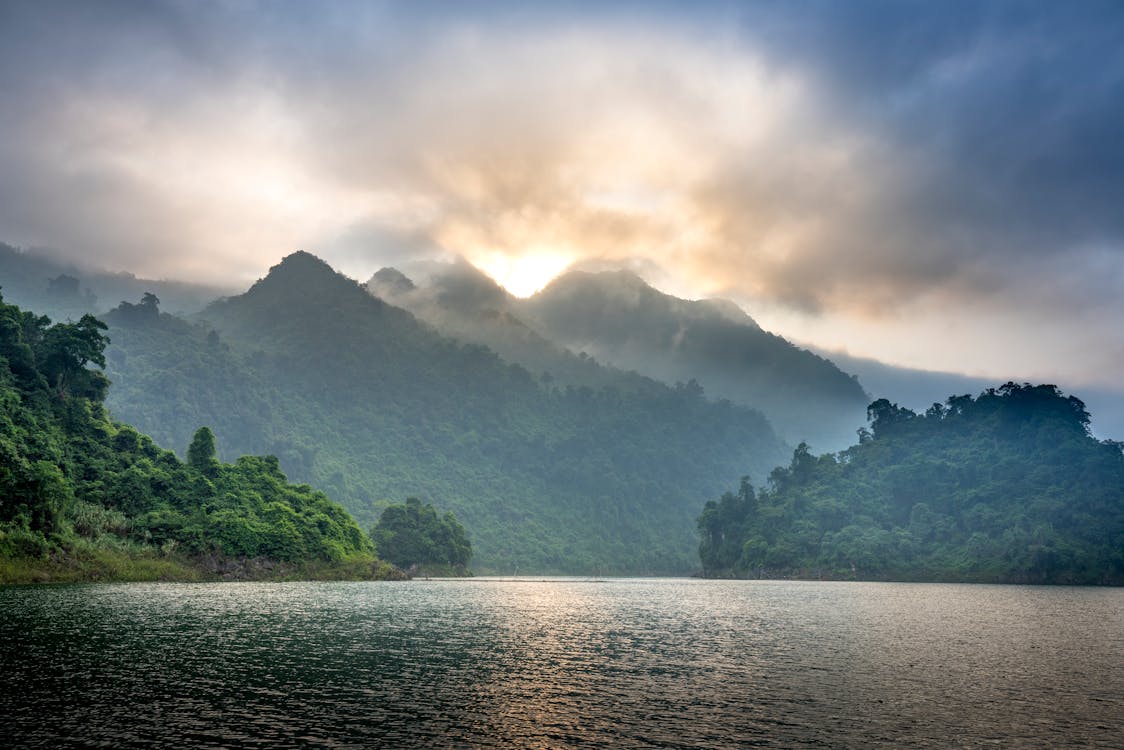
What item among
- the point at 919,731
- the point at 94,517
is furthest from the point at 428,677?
the point at 94,517

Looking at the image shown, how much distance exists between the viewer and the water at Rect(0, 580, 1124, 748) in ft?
96.5

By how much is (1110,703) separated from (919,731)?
14.5 meters

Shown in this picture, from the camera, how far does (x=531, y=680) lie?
139 feet

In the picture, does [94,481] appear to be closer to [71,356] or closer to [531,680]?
[71,356]

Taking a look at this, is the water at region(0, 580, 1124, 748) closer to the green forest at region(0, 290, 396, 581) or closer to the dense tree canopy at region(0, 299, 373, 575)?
the green forest at region(0, 290, 396, 581)

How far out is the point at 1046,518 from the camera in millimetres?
193375

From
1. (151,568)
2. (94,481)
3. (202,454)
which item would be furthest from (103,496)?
(202,454)

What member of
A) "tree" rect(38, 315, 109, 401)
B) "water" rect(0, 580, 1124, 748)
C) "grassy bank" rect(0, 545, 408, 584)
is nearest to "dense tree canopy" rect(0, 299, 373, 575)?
"tree" rect(38, 315, 109, 401)

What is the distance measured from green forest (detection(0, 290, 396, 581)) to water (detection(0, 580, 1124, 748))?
23.7 meters

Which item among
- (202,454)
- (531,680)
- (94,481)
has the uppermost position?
(202,454)

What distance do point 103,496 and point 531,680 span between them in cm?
11125

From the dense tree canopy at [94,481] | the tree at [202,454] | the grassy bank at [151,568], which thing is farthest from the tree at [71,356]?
the grassy bank at [151,568]

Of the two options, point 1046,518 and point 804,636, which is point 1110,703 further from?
point 1046,518

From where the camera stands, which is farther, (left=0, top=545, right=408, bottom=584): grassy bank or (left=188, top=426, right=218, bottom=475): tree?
(left=188, top=426, right=218, bottom=475): tree
